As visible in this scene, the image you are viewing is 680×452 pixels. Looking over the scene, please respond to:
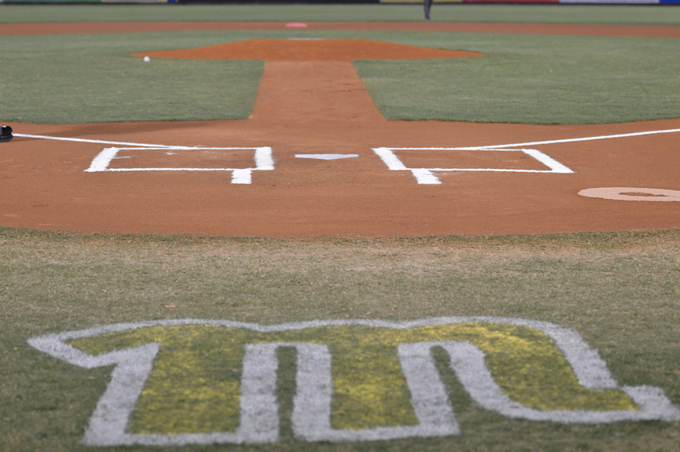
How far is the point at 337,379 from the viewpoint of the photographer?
12.3ft

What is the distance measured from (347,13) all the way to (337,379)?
46.5 meters

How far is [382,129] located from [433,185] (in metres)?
4.21

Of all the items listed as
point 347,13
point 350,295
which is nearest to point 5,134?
point 350,295

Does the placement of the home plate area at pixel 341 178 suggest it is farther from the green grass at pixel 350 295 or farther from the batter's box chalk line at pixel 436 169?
the green grass at pixel 350 295

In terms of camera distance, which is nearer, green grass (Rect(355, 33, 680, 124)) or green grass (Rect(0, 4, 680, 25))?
green grass (Rect(355, 33, 680, 124))

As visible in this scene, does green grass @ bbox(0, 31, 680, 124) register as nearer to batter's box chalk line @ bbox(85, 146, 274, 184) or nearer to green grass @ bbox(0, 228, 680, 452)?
batter's box chalk line @ bbox(85, 146, 274, 184)

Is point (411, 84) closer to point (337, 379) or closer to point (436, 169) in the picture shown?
point (436, 169)

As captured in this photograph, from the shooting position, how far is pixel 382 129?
41.3 ft

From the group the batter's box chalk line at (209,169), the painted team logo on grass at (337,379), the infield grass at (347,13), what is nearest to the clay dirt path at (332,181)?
the batter's box chalk line at (209,169)

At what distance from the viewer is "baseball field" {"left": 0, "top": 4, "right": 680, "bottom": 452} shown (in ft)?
11.2

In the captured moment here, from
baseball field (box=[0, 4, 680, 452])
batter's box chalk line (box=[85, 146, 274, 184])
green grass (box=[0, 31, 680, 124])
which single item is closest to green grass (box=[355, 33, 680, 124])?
green grass (box=[0, 31, 680, 124])

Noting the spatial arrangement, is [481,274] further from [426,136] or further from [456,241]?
[426,136]

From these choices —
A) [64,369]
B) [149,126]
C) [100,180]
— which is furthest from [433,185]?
[149,126]

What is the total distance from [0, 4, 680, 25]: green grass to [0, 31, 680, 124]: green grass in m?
14.0
